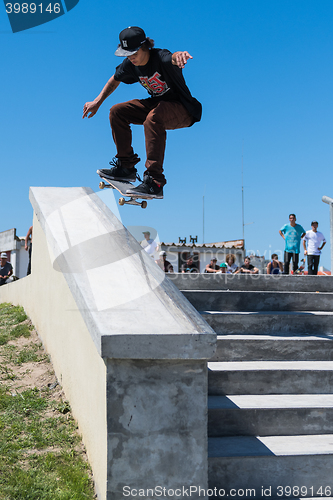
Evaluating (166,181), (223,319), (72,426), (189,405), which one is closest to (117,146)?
(166,181)

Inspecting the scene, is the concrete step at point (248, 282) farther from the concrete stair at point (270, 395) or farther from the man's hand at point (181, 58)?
the man's hand at point (181, 58)

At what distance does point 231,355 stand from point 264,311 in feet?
3.28

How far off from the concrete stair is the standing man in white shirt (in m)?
5.79

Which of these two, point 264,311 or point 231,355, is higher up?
point 264,311

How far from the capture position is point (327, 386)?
335 cm

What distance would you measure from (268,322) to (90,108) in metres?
3.28

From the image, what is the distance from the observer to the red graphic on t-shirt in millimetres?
4434

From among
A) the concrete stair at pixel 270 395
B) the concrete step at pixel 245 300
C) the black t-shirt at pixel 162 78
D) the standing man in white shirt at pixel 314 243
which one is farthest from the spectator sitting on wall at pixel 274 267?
the black t-shirt at pixel 162 78

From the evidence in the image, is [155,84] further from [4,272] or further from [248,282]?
[4,272]

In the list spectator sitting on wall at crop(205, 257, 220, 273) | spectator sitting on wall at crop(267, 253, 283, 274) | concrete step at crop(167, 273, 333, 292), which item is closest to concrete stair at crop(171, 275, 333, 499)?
concrete step at crop(167, 273, 333, 292)

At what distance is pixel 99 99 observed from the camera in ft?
16.8

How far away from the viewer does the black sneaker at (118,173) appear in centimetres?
491

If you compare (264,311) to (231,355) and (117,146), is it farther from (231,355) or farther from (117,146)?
(117,146)

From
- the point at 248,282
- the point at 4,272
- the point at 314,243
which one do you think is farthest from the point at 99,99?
the point at 4,272
